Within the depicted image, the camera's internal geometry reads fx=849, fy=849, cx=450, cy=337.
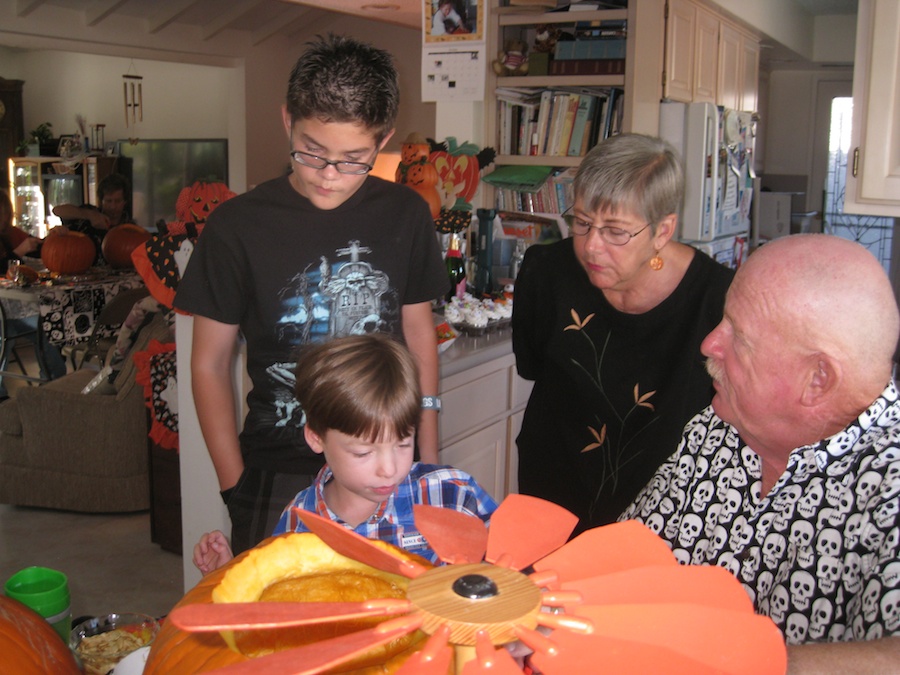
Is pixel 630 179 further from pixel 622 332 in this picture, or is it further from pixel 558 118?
pixel 558 118

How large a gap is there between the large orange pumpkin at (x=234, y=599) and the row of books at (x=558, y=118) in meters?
3.56

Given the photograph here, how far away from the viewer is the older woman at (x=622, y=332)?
167cm

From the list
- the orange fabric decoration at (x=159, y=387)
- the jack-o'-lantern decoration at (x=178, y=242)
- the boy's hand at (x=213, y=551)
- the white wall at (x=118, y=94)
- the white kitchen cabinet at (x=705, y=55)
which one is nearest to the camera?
the boy's hand at (x=213, y=551)

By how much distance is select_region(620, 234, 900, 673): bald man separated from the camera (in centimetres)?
94

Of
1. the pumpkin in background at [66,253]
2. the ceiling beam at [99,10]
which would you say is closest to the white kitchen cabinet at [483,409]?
the pumpkin in background at [66,253]

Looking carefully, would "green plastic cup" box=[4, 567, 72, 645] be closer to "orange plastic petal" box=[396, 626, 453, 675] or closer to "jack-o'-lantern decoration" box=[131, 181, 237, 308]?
"orange plastic petal" box=[396, 626, 453, 675]

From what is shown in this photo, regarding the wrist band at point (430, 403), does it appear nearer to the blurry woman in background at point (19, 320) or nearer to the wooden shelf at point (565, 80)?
the wooden shelf at point (565, 80)

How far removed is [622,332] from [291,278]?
69 centimetres

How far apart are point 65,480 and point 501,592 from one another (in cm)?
388

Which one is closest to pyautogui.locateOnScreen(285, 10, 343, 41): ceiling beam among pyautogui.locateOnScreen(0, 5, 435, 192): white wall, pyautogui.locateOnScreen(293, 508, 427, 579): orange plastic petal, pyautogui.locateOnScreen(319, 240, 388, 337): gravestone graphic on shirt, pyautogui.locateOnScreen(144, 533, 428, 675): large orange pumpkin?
pyautogui.locateOnScreen(0, 5, 435, 192): white wall

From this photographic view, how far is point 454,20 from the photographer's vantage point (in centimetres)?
371

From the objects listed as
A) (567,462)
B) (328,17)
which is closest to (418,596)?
(567,462)

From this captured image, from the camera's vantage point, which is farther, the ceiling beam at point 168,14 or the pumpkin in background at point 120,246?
the ceiling beam at point 168,14

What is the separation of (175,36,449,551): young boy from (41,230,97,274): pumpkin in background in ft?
14.0
